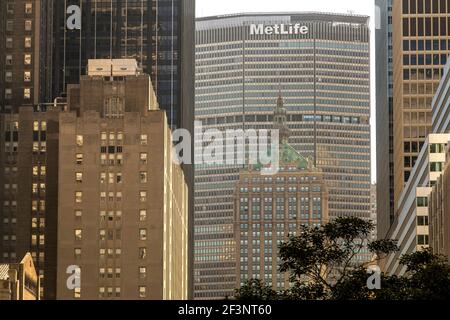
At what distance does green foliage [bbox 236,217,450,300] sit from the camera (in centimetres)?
5556

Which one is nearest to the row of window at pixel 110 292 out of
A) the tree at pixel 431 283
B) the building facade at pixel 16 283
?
→ the building facade at pixel 16 283

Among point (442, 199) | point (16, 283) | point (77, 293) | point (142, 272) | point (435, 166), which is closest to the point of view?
point (442, 199)

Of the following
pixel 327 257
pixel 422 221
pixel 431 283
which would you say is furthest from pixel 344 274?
pixel 422 221

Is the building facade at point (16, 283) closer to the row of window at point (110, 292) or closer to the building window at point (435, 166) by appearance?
the row of window at point (110, 292)

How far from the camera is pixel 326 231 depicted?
6088cm

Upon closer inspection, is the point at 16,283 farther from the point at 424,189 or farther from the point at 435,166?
the point at 435,166

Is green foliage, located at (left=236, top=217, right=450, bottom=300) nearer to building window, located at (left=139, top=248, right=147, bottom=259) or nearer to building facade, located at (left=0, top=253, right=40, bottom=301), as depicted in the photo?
building facade, located at (left=0, top=253, right=40, bottom=301)

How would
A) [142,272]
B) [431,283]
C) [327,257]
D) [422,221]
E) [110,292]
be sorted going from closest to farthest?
[431,283]
[327,257]
[422,221]
[110,292]
[142,272]

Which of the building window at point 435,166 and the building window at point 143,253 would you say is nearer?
the building window at point 435,166

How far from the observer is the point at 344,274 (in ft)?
190

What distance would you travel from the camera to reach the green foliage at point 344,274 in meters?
55.6
